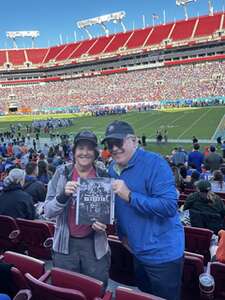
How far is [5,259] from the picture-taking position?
151 inches

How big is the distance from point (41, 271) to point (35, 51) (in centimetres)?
9943

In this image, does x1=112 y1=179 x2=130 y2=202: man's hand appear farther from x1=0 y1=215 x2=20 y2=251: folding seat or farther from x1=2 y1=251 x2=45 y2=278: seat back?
x1=0 y1=215 x2=20 y2=251: folding seat

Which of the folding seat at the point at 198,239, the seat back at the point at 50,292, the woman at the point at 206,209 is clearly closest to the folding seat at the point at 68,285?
the seat back at the point at 50,292

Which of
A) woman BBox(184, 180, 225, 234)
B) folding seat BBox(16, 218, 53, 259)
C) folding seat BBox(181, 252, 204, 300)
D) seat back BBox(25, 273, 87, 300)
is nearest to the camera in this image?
seat back BBox(25, 273, 87, 300)

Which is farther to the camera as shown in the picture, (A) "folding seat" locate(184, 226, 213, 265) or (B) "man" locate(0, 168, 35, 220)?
(B) "man" locate(0, 168, 35, 220)

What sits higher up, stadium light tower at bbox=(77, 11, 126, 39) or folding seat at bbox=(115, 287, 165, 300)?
stadium light tower at bbox=(77, 11, 126, 39)

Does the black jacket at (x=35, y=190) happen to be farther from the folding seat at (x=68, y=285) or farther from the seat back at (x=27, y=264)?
the folding seat at (x=68, y=285)

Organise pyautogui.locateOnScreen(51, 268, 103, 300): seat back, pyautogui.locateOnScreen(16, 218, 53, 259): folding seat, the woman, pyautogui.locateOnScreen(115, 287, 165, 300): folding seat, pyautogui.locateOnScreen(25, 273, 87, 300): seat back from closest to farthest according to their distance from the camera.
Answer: pyautogui.locateOnScreen(115, 287, 165, 300): folding seat < pyautogui.locateOnScreen(25, 273, 87, 300): seat back < pyautogui.locateOnScreen(51, 268, 103, 300): seat back < pyautogui.locateOnScreen(16, 218, 53, 259): folding seat < the woman

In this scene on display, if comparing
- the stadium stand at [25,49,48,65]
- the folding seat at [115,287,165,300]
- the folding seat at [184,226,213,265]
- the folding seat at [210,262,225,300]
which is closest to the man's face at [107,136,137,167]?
the folding seat at [115,287,165,300]

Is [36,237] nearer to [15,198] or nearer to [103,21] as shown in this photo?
[15,198]

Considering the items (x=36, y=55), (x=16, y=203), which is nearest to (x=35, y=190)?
(x=16, y=203)

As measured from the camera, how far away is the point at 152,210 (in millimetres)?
2848

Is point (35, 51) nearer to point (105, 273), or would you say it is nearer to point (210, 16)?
point (210, 16)

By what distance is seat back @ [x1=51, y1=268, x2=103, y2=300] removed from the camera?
3.09 meters
